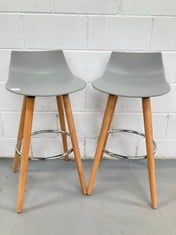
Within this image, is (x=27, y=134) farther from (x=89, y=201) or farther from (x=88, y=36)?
(x=88, y=36)

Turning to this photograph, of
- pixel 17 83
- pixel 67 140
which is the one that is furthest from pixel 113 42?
pixel 67 140

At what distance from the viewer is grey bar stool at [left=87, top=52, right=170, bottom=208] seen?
1500 millimetres

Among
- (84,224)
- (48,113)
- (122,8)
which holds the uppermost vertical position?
(122,8)

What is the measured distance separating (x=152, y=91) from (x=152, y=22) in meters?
0.52

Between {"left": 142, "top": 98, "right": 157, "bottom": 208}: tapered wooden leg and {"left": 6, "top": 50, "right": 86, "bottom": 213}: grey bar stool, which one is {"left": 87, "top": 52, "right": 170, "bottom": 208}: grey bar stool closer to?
{"left": 142, "top": 98, "right": 157, "bottom": 208}: tapered wooden leg

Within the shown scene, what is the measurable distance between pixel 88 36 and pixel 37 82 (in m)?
0.48

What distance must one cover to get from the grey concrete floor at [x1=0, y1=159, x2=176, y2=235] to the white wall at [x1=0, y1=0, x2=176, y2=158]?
41cm

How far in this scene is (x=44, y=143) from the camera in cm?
210

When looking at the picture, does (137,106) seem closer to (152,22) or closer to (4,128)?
(152,22)

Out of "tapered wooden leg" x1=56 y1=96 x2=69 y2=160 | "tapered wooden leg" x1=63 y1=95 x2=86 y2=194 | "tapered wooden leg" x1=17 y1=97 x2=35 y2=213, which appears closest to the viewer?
"tapered wooden leg" x1=17 y1=97 x2=35 y2=213

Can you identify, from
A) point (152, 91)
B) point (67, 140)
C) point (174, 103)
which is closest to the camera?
point (152, 91)

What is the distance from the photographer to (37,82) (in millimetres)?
1549

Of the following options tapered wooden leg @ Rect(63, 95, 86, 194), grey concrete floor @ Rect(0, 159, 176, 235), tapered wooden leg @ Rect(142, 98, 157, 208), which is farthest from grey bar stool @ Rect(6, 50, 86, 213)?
tapered wooden leg @ Rect(142, 98, 157, 208)

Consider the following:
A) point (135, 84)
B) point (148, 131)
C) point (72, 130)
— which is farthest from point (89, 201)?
point (135, 84)
